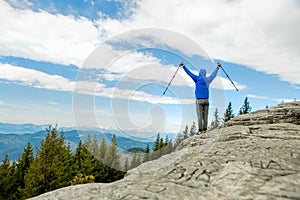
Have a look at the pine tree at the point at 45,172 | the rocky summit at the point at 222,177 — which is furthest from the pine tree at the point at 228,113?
the rocky summit at the point at 222,177

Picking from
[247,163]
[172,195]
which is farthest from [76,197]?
[247,163]

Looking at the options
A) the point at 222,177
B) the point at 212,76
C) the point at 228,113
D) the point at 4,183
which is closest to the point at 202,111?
the point at 212,76

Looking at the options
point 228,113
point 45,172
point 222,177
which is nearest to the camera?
point 222,177

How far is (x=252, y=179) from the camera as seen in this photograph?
676 cm

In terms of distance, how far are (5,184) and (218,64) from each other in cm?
4564

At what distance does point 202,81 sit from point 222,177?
775 centimetres

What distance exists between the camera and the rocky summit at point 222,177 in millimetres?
6422

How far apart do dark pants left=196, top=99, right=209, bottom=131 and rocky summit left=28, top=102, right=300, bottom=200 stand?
3.94 metres

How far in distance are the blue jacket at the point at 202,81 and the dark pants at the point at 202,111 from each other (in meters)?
0.32

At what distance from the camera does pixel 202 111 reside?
14703 millimetres

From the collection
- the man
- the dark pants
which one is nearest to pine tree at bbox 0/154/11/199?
the dark pants

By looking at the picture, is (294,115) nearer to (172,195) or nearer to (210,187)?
(210,187)

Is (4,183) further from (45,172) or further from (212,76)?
(212,76)

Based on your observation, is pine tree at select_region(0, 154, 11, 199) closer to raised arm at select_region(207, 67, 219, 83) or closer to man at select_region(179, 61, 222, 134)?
man at select_region(179, 61, 222, 134)
